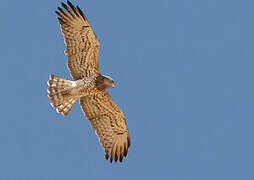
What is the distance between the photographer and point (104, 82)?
631 inches

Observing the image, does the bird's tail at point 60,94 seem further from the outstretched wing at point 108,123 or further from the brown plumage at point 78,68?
the outstretched wing at point 108,123

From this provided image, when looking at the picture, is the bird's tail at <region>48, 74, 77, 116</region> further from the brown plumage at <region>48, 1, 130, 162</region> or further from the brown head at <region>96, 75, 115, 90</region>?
the brown head at <region>96, 75, 115, 90</region>

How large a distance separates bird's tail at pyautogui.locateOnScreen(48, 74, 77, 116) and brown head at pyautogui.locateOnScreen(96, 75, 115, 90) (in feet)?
1.92

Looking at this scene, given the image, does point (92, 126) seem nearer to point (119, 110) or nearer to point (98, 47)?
point (119, 110)

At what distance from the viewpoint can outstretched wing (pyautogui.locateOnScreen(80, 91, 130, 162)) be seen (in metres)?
16.7

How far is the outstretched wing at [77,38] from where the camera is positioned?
16.1m

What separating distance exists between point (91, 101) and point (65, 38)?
1.66m

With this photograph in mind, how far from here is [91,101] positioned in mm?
16641

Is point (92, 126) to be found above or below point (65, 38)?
below

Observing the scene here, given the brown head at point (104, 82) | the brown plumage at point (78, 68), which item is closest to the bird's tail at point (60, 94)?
the brown plumage at point (78, 68)

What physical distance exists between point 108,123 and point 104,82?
4.07 feet

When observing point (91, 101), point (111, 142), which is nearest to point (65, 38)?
point (91, 101)

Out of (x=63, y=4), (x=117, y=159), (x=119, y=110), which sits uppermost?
(x=63, y=4)

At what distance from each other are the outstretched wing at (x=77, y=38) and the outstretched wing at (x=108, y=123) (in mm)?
833
